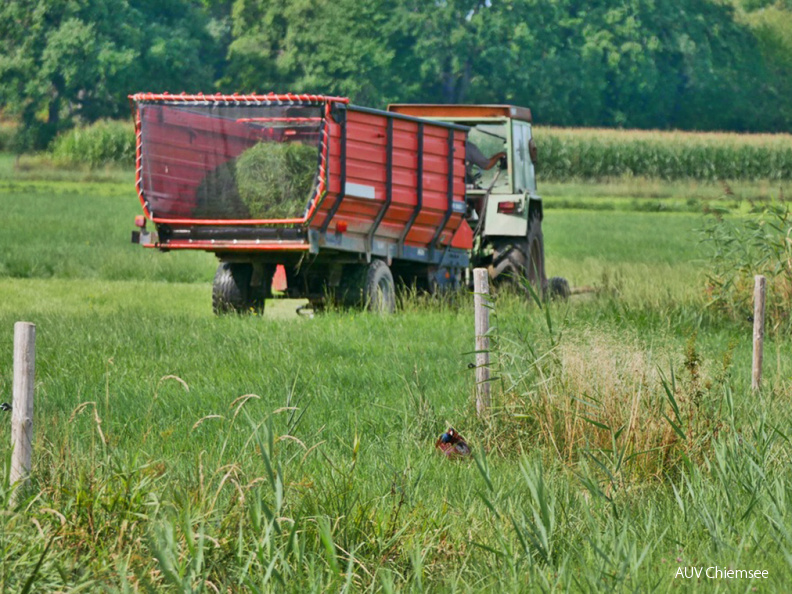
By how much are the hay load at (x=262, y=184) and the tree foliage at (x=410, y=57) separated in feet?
166

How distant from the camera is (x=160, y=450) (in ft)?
20.5

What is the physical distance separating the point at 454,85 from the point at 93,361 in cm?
6246

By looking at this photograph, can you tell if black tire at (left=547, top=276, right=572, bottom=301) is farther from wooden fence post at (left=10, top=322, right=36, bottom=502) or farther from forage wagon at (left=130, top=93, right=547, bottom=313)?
wooden fence post at (left=10, top=322, right=36, bottom=502)

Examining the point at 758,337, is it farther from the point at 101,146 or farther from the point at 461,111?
the point at 101,146

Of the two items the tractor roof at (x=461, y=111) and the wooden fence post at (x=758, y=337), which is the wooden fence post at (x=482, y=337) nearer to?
the wooden fence post at (x=758, y=337)

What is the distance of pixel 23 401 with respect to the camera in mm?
5137

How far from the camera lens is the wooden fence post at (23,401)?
199 inches

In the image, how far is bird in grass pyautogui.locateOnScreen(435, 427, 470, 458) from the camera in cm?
678

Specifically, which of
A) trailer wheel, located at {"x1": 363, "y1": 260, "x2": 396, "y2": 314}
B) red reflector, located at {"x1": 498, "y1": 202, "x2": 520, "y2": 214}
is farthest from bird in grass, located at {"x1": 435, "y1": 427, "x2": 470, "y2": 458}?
red reflector, located at {"x1": 498, "y1": 202, "x2": 520, "y2": 214}

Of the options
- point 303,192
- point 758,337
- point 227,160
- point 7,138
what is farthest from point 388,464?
point 7,138

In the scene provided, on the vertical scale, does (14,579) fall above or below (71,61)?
below

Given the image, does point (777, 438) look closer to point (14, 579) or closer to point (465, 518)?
point (465, 518)

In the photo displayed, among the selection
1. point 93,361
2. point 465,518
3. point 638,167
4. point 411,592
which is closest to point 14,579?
point 411,592

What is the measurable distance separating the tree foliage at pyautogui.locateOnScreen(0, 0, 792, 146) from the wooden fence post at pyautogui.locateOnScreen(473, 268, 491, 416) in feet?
189
